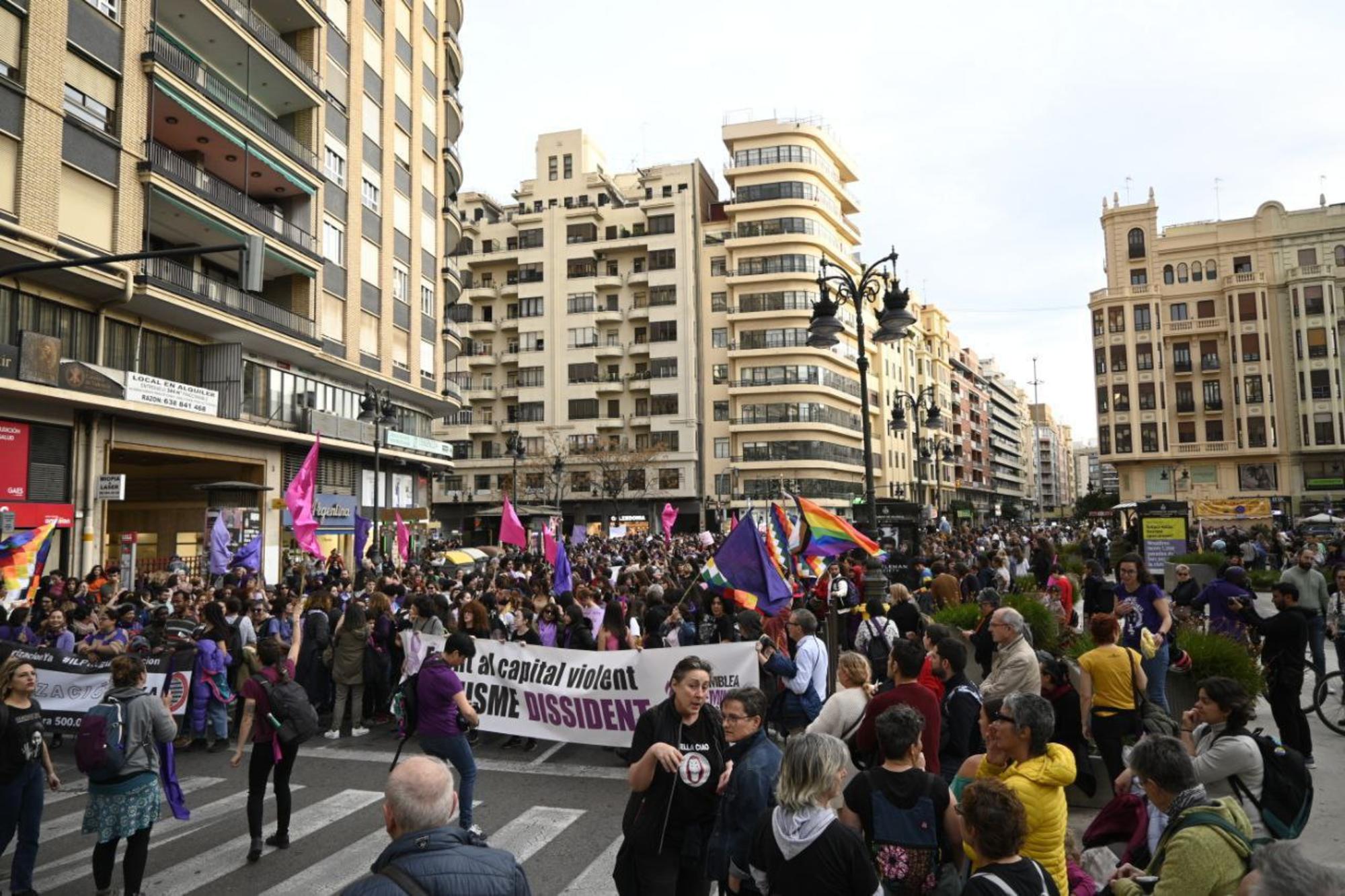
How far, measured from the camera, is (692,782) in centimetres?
441

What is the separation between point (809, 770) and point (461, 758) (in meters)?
4.25

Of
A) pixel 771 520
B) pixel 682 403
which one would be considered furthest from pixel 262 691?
pixel 682 403

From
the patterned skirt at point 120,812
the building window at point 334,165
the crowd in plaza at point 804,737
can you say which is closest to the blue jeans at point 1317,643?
the crowd in plaza at point 804,737

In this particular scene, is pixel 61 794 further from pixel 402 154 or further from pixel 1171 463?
pixel 1171 463

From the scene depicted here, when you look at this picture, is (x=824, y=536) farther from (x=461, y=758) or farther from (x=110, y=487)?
(x=110, y=487)

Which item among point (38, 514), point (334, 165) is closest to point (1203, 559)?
point (38, 514)

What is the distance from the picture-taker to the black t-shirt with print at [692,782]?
4430mm

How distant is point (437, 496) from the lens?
241 feet

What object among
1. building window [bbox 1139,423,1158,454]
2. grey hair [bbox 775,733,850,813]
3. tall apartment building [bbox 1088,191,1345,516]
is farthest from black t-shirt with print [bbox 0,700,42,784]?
building window [bbox 1139,423,1158,454]

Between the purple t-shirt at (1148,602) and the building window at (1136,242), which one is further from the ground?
the building window at (1136,242)

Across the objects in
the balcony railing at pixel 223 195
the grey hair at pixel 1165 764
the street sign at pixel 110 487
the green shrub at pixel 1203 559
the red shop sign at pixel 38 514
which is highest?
the balcony railing at pixel 223 195

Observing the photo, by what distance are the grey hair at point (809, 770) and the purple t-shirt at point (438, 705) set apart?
3943 mm

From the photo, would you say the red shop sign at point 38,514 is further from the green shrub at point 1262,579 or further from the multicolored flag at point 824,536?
the green shrub at point 1262,579

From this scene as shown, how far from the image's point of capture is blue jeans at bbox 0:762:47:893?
19.3ft
